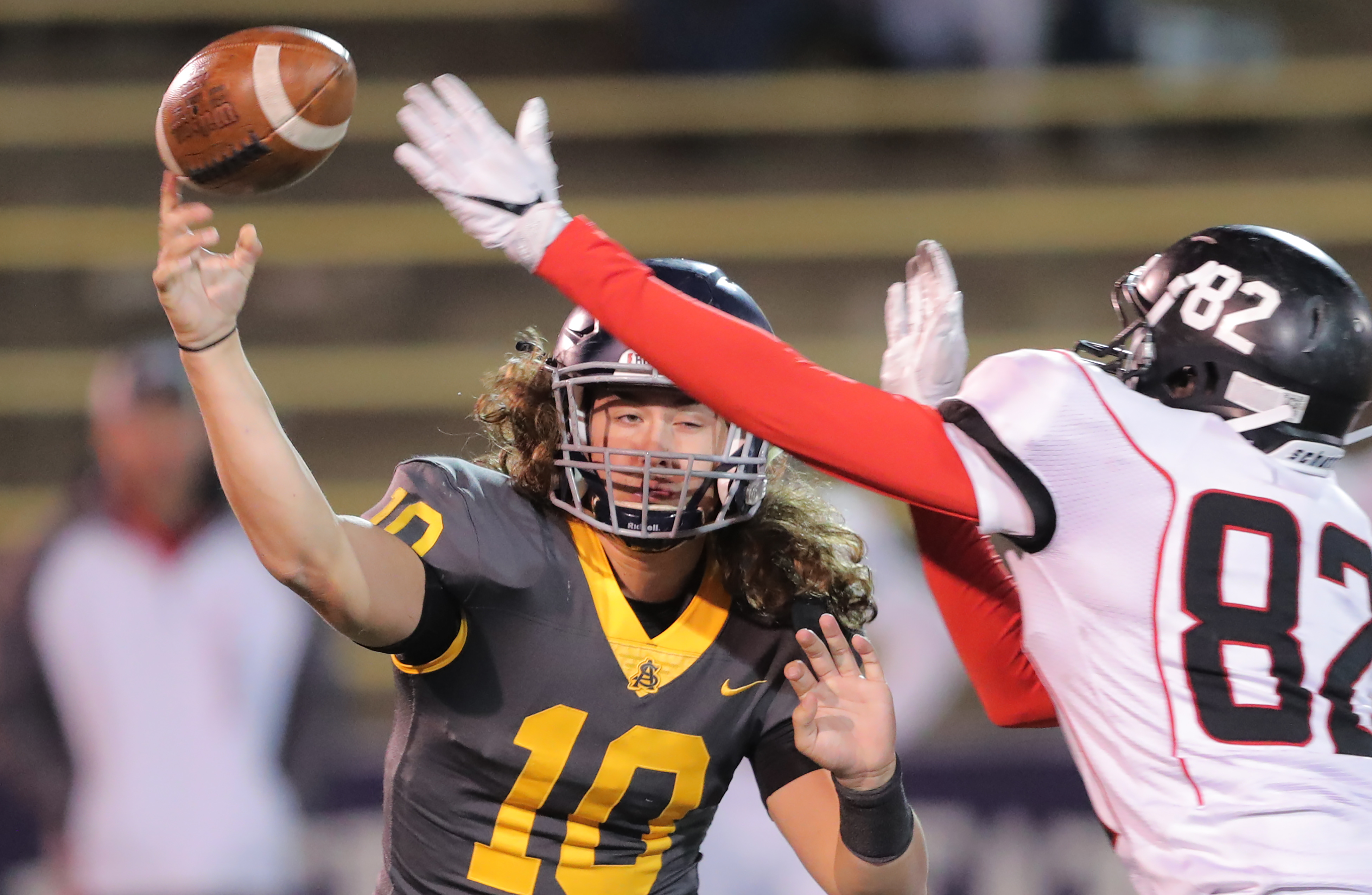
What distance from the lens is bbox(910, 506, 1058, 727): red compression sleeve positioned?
2396mm

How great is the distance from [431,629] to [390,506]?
211 millimetres

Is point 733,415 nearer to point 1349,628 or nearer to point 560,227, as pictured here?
point 560,227

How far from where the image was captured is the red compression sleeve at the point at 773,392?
2.03 m

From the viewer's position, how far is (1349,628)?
2.04 metres

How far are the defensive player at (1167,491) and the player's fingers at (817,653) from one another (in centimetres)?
29

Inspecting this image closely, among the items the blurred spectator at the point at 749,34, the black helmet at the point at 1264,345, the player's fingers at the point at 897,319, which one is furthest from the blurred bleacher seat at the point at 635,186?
the black helmet at the point at 1264,345

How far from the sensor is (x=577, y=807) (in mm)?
2301

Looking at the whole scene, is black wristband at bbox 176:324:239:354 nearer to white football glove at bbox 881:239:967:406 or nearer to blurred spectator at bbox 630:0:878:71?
white football glove at bbox 881:239:967:406

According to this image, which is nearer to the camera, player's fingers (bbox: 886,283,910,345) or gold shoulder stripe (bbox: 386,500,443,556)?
gold shoulder stripe (bbox: 386,500,443,556)

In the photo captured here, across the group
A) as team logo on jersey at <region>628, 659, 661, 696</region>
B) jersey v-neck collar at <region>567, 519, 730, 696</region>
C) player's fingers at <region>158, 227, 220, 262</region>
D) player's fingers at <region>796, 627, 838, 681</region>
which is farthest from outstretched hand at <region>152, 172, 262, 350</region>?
player's fingers at <region>796, 627, 838, 681</region>

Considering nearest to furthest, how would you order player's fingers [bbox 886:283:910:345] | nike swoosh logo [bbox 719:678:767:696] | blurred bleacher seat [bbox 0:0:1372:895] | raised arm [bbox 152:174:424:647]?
raised arm [bbox 152:174:424:647]
nike swoosh logo [bbox 719:678:767:696]
player's fingers [bbox 886:283:910:345]
blurred bleacher seat [bbox 0:0:1372:895]

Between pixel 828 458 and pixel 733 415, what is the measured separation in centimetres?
14

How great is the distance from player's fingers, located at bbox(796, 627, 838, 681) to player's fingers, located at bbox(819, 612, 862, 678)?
1cm

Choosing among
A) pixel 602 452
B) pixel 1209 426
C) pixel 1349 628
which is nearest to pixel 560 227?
pixel 602 452
